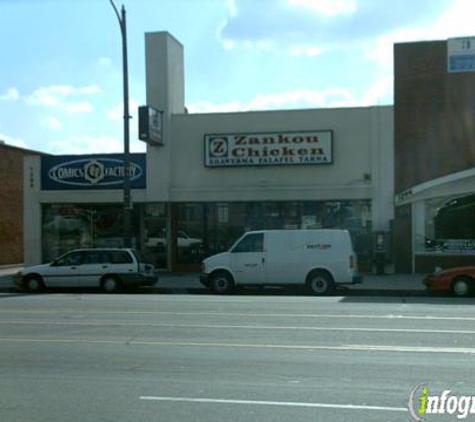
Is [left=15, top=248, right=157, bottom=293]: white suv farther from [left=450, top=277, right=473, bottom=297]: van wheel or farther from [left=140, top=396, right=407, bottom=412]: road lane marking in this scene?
[left=140, top=396, right=407, bottom=412]: road lane marking

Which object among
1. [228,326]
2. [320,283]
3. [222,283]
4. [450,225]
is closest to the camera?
[228,326]

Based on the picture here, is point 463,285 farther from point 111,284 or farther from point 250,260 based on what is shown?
point 111,284

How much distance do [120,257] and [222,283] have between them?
10.7ft

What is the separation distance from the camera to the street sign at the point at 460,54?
24002 millimetres

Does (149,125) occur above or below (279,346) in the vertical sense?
above

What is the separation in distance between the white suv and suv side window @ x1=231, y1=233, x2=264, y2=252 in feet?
10.1

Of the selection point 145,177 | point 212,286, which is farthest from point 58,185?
point 212,286

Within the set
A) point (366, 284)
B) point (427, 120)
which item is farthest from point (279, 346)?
point (427, 120)

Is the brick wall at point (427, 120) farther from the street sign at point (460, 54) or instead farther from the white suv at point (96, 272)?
the white suv at point (96, 272)

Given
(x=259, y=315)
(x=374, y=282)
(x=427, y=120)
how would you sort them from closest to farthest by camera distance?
(x=259, y=315), (x=374, y=282), (x=427, y=120)

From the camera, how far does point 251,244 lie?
19375mm

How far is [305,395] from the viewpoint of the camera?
6.81 metres

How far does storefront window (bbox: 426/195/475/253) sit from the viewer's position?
2356 cm

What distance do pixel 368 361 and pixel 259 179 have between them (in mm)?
17411
